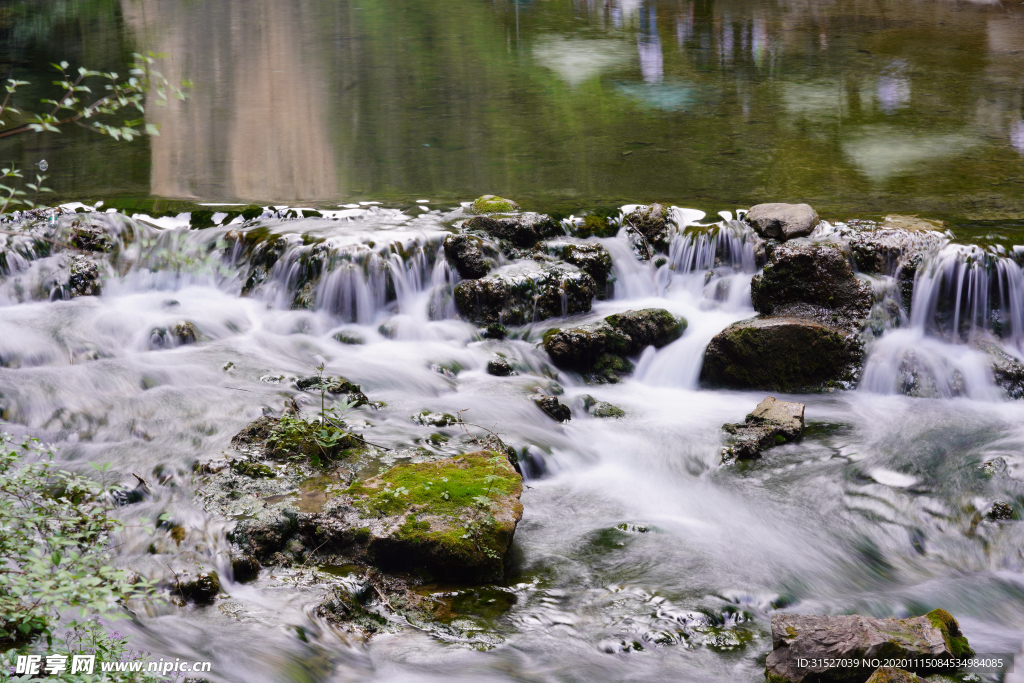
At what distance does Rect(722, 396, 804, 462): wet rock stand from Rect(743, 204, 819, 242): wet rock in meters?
2.34

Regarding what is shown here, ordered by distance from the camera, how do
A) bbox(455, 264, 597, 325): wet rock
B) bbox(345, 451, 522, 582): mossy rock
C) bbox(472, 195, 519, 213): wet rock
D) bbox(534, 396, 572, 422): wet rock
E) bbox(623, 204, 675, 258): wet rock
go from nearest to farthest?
1. bbox(345, 451, 522, 582): mossy rock
2. bbox(534, 396, 572, 422): wet rock
3. bbox(455, 264, 597, 325): wet rock
4. bbox(623, 204, 675, 258): wet rock
5. bbox(472, 195, 519, 213): wet rock

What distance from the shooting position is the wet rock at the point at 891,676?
3.00 metres

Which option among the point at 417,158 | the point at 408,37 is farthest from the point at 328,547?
the point at 408,37

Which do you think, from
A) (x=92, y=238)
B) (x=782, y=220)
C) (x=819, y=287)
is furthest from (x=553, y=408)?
(x=92, y=238)

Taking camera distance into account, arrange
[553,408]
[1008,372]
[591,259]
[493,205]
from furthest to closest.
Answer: [493,205] → [591,259] → [1008,372] → [553,408]

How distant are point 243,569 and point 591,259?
5.04 metres

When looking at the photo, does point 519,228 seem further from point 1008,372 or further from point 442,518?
point 1008,372

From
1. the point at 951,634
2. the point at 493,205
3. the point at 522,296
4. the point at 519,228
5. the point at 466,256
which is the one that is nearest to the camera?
the point at 951,634

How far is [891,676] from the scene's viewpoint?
301 cm

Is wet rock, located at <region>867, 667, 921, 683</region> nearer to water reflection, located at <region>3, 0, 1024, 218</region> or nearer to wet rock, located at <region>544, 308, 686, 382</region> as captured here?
wet rock, located at <region>544, 308, 686, 382</region>

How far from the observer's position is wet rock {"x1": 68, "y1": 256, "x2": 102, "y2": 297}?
7.97 meters

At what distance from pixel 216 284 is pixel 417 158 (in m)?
4.00

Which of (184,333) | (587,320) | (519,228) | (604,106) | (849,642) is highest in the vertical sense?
(604,106)

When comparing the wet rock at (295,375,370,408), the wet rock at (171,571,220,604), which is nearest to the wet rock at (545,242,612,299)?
the wet rock at (295,375,370,408)
